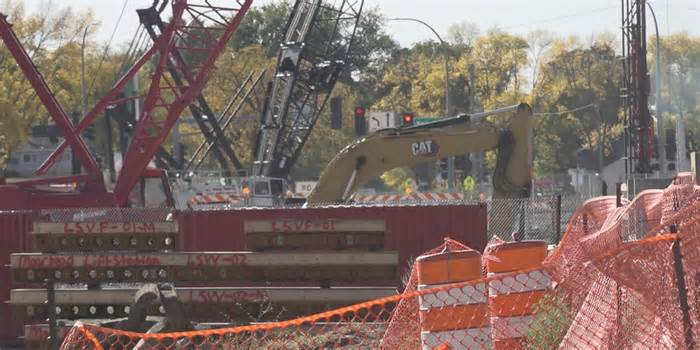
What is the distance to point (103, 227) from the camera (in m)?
18.1

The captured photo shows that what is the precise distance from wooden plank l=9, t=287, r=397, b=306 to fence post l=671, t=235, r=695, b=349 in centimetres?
858

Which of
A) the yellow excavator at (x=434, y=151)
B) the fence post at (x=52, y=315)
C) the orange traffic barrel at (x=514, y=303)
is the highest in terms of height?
the yellow excavator at (x=434, y=151)

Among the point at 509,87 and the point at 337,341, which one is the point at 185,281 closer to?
the point at 337,341

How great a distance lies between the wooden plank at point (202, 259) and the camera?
17.4 m

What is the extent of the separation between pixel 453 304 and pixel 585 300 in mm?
1008

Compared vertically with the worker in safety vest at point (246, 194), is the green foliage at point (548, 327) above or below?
below

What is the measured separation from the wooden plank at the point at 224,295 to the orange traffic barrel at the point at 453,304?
20.9 ft

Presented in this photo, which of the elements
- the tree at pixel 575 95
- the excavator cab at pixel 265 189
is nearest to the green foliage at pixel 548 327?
the excavator cab at pixel 265 189

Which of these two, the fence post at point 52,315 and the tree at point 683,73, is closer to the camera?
the fence post at point 52,315

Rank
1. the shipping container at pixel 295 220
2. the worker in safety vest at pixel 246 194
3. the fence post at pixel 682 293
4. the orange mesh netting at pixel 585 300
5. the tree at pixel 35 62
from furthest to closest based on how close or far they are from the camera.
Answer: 1. the tree at pixel 35 62
2. the worker in safety vest at pixel 246 194
3. the shipping container at pixel 295 220
4. the orange mesh netting at pixel 585 300
5. the fence post at pixel 682 293

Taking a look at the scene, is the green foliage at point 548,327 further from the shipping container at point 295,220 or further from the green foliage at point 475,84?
the green foliage at point 475,84

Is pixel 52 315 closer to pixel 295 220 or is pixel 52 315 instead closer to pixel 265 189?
pixel 295 220

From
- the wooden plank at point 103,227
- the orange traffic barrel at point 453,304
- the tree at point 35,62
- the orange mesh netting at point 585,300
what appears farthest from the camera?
the tree at point 35,62

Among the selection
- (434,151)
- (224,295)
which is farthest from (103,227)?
(434,151)
